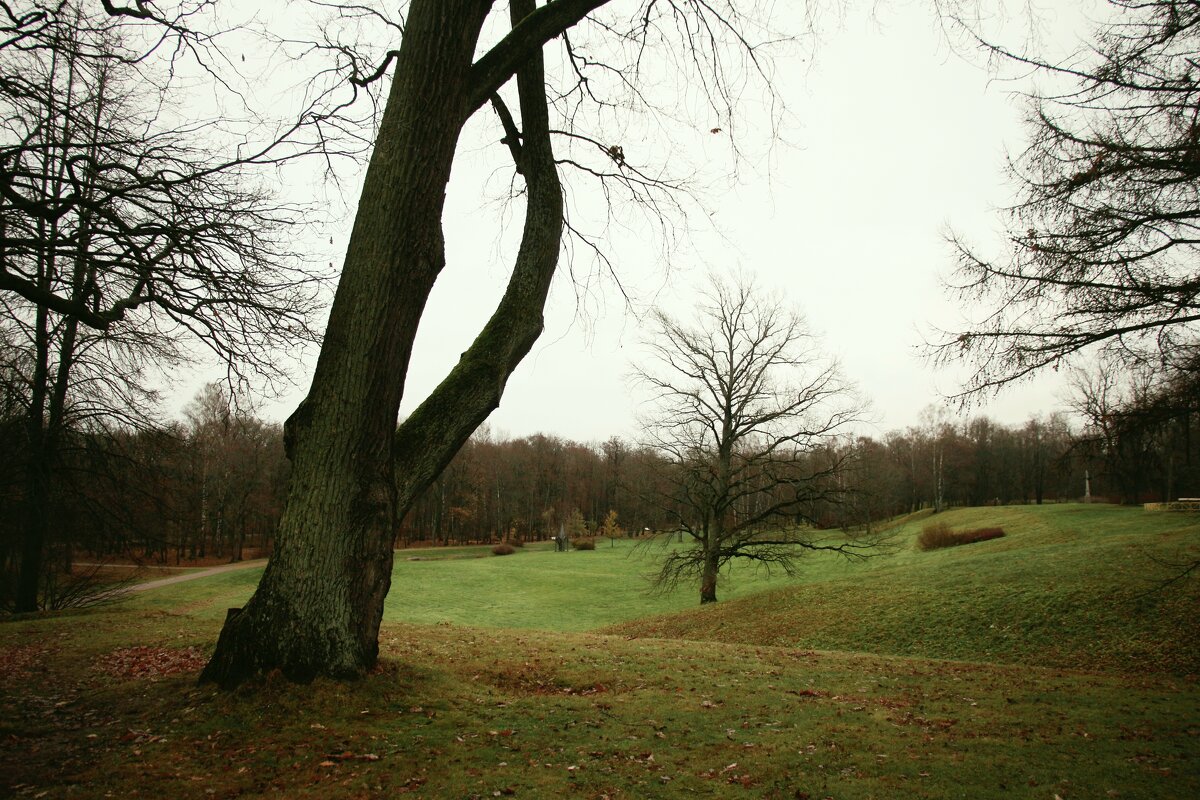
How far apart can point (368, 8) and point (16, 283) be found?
12.7 ft

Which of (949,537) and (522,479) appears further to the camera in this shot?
(522,479)

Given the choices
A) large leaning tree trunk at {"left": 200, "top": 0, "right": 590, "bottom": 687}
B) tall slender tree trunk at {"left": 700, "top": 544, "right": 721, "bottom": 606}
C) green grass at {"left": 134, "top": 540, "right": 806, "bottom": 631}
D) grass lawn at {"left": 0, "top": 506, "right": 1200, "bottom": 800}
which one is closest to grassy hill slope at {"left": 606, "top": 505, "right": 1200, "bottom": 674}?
grass lawn at {"left": 0, "top": 506, "right": 1200, "bottom": 800}

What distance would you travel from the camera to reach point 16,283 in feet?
15.9

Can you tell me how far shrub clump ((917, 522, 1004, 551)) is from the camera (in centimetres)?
2859

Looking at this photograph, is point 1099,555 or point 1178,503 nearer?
point 1099,555

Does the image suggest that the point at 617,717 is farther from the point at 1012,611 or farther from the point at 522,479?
the point at 522,479

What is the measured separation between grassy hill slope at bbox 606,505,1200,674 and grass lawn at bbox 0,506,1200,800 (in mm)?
94

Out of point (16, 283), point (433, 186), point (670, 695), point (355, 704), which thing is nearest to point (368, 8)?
point (433, 186)

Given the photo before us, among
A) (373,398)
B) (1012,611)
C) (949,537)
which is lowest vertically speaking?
(949,537)

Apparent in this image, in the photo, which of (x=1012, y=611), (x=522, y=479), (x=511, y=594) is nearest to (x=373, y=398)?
(x=1012, y=611)

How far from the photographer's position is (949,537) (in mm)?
29484

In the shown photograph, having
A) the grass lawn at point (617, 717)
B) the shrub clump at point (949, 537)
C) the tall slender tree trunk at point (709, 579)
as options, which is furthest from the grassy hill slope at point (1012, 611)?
the shrub clump at point (949, 537)

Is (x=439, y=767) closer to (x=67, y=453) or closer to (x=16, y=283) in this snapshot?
(x=16, y=283)

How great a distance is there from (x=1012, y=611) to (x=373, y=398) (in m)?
13.7
